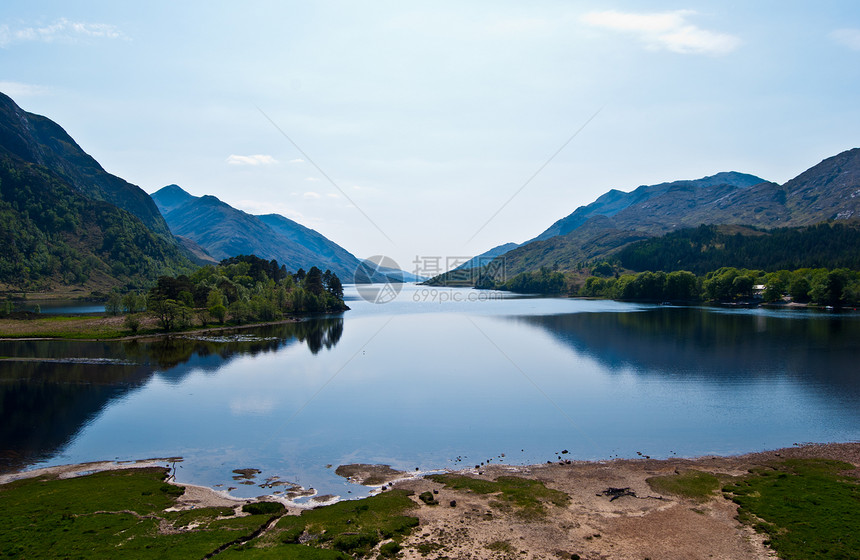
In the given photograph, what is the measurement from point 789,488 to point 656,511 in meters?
7.95

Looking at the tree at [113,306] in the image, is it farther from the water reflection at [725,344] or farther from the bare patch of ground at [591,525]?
the bare patch of ground at [591,525]

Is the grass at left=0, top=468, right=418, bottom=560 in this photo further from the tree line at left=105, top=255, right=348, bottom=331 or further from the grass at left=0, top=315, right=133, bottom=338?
the tree line at left=105, top=255, right=348, bottom=331

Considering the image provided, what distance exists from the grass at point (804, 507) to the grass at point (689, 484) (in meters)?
1.02

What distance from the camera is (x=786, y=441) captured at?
1391 inches

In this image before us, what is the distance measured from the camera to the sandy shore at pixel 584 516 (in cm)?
2070

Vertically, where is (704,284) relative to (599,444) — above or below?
above

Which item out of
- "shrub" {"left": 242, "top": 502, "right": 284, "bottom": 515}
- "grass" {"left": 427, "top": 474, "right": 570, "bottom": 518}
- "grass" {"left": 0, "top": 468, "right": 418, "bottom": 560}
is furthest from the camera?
"grass" {"left": 427, "top": 474, "right": 570, "bottom": 518}

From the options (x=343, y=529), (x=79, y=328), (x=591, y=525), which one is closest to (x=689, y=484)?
(x=591, y=525)

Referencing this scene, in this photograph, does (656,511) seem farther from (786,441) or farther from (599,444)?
(786,441)

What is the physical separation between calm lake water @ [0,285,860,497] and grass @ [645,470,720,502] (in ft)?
16.6

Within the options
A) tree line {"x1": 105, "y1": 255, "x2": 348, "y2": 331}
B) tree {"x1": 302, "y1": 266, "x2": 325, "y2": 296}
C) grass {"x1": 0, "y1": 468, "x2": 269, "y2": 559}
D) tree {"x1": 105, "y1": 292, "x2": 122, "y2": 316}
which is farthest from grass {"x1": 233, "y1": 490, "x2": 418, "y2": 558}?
tree {"x1": 302, "y1": 266, "x2": 325, "y2": 296}

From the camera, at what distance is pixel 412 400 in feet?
159

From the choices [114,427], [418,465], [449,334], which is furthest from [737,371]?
[114,427]

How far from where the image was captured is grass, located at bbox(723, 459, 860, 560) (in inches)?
789
